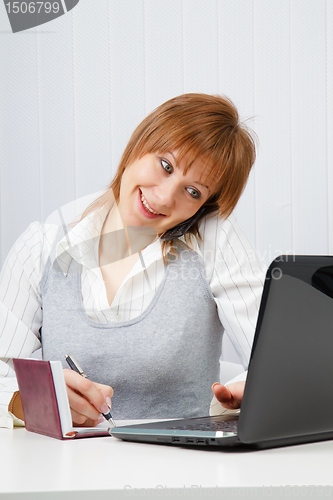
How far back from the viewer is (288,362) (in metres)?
0.51

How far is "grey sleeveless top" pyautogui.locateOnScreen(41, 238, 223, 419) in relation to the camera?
1.11m

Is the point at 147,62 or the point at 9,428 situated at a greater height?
the point at 147,62

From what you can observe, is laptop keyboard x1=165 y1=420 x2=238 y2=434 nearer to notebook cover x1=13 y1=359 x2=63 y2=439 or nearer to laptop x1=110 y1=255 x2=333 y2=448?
laptop x1=110 y1=255 x2=333 y2=448

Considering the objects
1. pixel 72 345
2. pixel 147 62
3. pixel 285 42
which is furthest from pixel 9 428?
pixel 285 42

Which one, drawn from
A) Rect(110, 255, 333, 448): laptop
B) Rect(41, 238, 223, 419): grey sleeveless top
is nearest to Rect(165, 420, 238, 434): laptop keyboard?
Rect(110, 255, 333, 448): laptop

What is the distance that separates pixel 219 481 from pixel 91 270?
817mm

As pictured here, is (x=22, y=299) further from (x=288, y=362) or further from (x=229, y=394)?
(x=288, y=362)

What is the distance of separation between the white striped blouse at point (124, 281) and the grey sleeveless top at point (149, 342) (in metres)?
0.03

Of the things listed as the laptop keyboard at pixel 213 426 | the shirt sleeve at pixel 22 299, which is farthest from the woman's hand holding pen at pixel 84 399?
the shirt sleeve at pixel 22 299

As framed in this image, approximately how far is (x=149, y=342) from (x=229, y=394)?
0.39m

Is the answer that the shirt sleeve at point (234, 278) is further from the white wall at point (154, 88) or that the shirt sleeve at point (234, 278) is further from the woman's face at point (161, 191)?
the white wall at point (154, 88)

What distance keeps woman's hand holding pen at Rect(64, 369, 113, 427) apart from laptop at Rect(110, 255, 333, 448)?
207 millimetres

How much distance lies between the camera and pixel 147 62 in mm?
1838

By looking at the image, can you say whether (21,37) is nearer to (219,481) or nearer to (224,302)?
(224,302)
